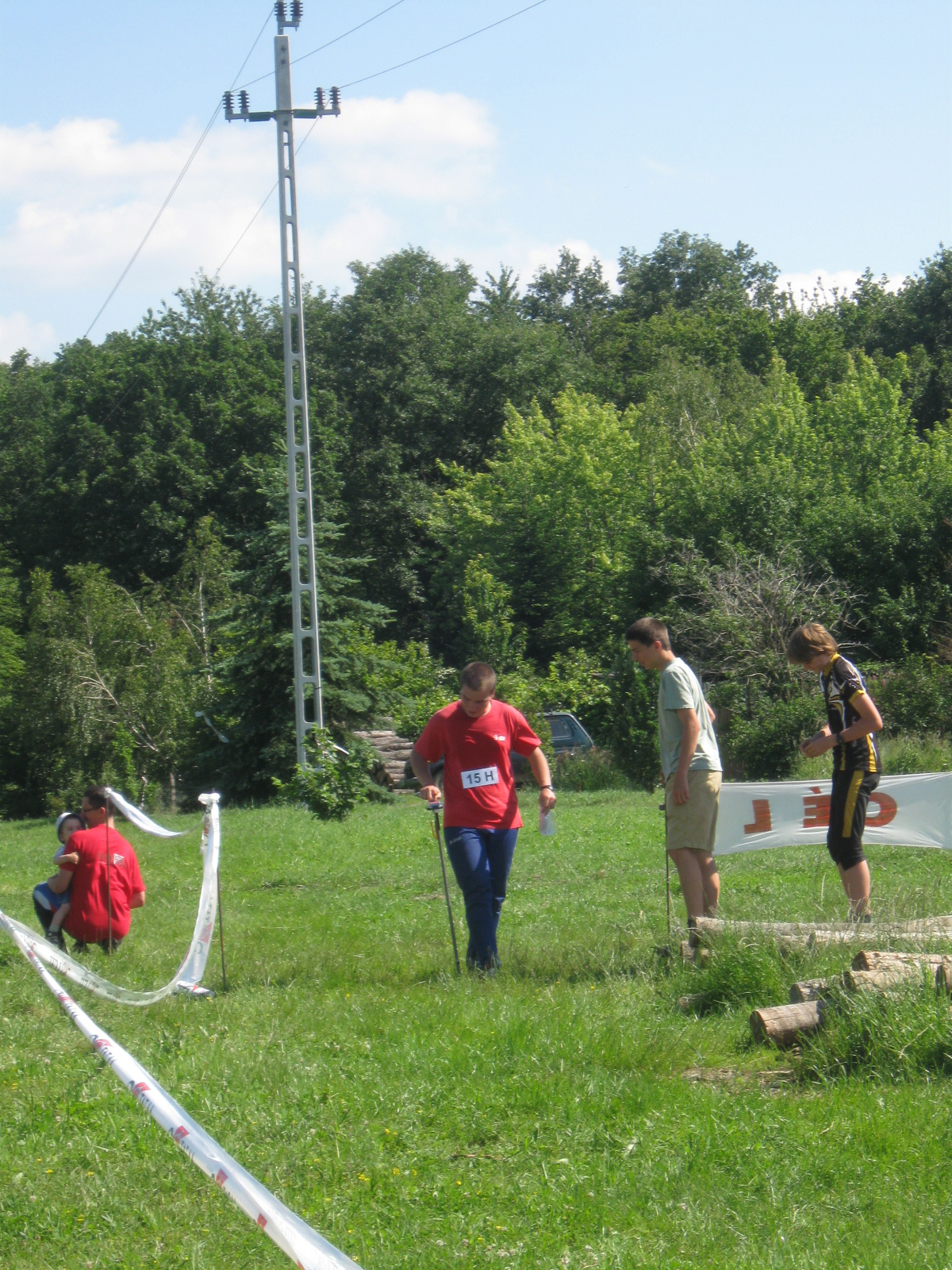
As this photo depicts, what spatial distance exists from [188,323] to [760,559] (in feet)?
116

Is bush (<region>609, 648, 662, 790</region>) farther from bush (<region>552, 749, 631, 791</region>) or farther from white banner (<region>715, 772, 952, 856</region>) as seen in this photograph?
white banner (<region>715, 772, 952, 856</region>)

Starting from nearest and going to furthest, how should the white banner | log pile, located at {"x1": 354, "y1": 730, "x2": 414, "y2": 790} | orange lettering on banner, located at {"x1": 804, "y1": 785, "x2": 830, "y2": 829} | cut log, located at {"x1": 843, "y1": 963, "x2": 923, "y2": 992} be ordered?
cut log, located at {"x1": 843, "y1": 963, "x2": 923, "y2": 992} → the white banner → orange lettering on banner, located at {"x1": 804, "y1": 785, "x2": 830, "y2": 829} → log pile, located at {"x1": 354, "y1": 730, "x2": 414, "y2": 790}

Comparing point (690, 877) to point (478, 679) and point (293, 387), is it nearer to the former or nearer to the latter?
point (478, 679)

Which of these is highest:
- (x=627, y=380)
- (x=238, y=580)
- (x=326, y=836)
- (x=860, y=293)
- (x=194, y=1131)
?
(x=860, y=293)

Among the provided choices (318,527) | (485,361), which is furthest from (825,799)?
(485,361)

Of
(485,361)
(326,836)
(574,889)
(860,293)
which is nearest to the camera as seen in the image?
(574,889)

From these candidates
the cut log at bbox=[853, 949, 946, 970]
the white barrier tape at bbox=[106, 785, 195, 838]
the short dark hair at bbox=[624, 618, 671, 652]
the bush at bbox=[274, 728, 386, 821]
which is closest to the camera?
the cut log at bbox=[853, 949, 946, 970]

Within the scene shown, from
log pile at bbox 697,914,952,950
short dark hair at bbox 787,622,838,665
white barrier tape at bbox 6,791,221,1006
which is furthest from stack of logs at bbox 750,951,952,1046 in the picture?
white barrier tape at bbox 6,791,221,1006

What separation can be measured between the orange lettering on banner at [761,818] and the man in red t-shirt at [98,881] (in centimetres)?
428

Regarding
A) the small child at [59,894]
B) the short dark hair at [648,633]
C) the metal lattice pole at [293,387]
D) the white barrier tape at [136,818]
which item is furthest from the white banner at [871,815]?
the metal lattice pole at [293,387]

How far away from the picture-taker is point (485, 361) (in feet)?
169

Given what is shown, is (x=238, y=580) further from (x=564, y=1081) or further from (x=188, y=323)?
(x=188, y=323)

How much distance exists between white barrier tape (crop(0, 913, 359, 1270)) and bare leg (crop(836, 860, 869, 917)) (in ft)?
13.1

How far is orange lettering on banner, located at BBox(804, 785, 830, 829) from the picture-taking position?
8.85 m
